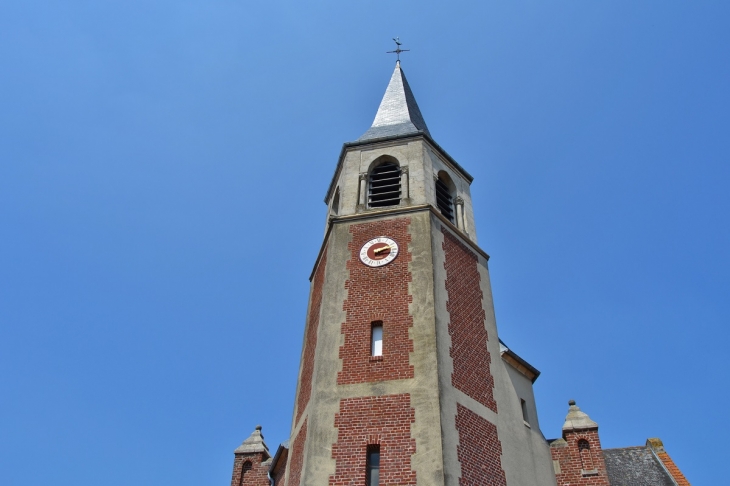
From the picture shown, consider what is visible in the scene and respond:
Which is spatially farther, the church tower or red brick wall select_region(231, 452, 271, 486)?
red brick wall select_region(231, 452, 271, 486)

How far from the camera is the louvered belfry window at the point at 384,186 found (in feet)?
69.8

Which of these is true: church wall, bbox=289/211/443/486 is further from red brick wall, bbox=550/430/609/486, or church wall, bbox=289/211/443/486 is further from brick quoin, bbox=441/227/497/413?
red brick wall, bbox=550/430/609/486

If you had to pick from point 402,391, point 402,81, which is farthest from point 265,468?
point 402,81

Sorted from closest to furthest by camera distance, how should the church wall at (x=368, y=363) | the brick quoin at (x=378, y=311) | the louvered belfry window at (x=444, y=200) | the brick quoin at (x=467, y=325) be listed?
the church wall at (x=368, y=363) → the brick quoin at (x=378, y=311) → the brick quoin at (x=467, y=325) → the louvered belfry window at (x=444, y=200)

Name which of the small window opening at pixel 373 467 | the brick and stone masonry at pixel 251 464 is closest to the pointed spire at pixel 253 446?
the brick and stone masonry at pixel 251 464

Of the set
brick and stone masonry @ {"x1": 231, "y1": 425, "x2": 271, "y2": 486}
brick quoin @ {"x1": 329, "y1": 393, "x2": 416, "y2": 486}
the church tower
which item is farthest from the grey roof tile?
brick and stone masonry @ {"x1": 231, "y1": 425, "x2": 271, "y2": 486}

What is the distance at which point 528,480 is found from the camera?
638 inches

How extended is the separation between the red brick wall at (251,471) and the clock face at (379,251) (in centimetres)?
688

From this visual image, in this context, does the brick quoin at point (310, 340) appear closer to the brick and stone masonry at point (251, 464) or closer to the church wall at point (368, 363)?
the church wall at point (368, 363)

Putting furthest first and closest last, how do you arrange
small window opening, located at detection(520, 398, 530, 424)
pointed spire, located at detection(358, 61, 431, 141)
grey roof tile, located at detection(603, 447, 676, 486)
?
pointed spire, located at detection(358, 61, 431, 141) → grey roof tile, located at detection(603, 447, 676, 486) → small window opening, located at detection(520, 398, 530, 424)

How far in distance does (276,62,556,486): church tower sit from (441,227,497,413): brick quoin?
4 cm

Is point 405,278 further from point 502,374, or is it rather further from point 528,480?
point 528,480

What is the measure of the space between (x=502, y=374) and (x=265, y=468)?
24.9 feet

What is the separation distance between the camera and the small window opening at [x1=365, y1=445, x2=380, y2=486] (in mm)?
14000
